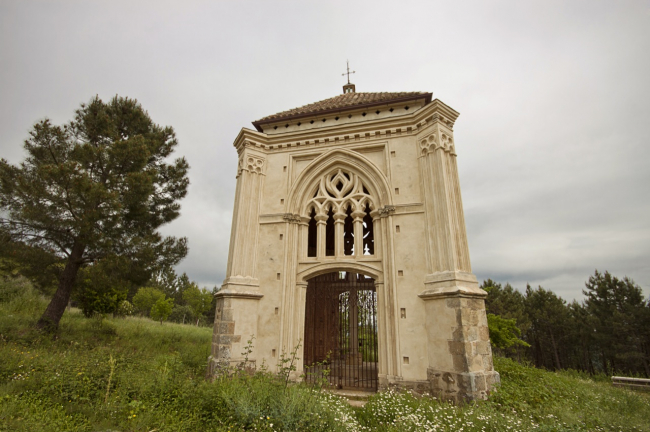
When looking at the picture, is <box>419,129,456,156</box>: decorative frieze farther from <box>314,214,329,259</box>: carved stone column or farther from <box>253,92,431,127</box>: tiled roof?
<box>314,214,329,259</box>: carved stone column

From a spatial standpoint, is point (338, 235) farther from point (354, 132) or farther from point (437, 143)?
point (437, 143)

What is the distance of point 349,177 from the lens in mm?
11156

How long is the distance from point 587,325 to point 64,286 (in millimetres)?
41147

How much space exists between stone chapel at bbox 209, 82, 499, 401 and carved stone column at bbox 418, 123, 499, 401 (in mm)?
32

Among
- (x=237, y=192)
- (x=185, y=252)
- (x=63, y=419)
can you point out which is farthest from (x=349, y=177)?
(x=63, y=419)

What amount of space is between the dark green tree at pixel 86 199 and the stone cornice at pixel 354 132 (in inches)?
164

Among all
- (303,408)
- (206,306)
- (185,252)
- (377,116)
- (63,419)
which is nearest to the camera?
(63,419)

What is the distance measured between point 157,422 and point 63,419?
56.4 inches

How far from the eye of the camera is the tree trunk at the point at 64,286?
35.7 feet

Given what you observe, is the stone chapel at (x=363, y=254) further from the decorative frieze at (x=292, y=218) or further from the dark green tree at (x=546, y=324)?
the dark green tree at (x=546, y=324)

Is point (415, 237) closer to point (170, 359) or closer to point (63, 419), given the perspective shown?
point (170, 359)

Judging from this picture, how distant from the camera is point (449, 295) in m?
7.95

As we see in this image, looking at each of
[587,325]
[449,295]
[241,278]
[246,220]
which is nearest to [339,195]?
[246,220]

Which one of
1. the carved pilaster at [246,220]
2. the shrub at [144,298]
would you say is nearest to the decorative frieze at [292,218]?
the carved pilaster at [246,220]
